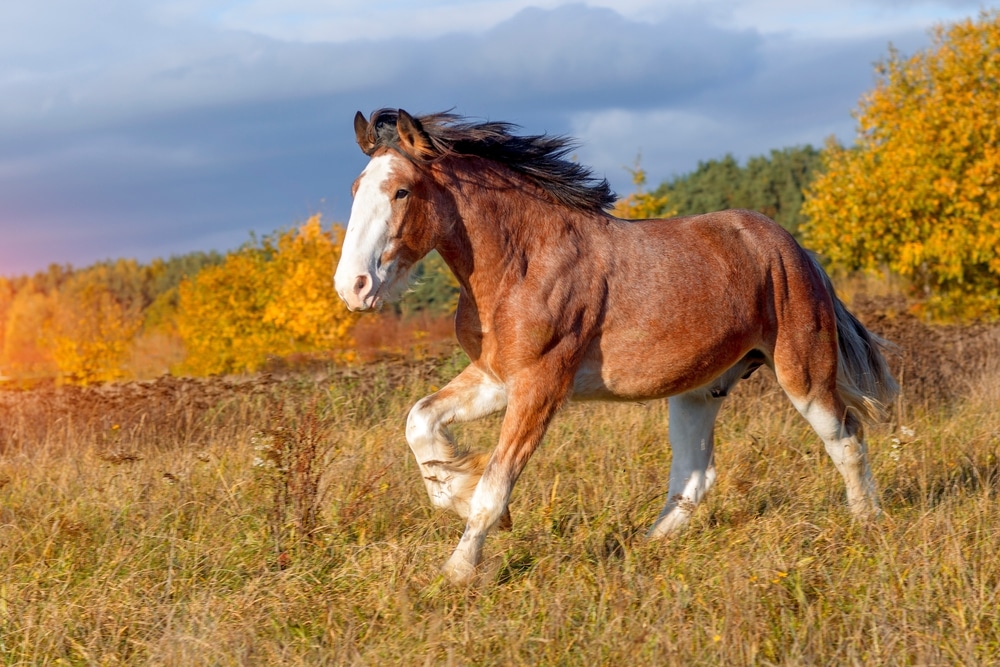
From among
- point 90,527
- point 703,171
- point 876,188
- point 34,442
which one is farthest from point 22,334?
point 90,527

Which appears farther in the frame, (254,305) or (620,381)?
(254,305)

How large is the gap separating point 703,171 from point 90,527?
46.2 metres

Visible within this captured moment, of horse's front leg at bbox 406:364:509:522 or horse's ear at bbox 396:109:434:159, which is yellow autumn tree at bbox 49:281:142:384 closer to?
horse's front leg at bbox 406:364:509:522

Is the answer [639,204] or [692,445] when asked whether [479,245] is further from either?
[639,204]

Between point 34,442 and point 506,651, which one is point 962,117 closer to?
point 34,442

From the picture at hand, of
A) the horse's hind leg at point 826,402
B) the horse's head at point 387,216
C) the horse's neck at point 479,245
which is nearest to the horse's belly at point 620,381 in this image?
the horse's neck at point 479,245

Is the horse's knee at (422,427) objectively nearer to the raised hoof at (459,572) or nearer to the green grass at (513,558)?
the green grass at (513,558)

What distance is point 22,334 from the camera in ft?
147

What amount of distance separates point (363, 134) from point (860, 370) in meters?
3.27

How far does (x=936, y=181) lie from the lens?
19.2 m

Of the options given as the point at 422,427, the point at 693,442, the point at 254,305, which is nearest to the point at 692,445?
the point at 693,442

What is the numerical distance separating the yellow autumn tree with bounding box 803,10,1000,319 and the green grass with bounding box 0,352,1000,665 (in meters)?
12.8

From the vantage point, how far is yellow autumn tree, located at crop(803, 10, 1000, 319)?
62.7ft

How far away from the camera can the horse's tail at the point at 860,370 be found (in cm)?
608
